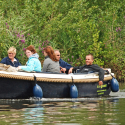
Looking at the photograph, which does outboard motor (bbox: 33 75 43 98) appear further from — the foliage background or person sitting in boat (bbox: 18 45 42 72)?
the foliage background

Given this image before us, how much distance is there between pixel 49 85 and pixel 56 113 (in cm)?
298

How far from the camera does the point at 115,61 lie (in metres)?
20.3

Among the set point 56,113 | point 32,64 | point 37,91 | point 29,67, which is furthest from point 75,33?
point 56,113

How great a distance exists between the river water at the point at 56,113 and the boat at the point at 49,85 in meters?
0.25

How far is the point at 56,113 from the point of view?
29.9 feet

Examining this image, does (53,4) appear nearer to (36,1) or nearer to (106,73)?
(36,1)

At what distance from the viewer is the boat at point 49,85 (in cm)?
1135

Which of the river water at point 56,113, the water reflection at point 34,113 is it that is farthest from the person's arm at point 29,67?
the water reflection at point 34,113

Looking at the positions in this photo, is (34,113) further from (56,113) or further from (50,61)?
(50,61)

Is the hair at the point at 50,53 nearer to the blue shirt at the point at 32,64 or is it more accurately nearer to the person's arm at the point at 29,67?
the blue shirt at the point at 32,64

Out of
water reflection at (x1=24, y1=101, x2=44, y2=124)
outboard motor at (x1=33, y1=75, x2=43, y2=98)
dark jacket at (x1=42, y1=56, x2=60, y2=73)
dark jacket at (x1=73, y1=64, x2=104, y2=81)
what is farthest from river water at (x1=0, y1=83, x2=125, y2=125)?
dark jacket at (x1=73, y1=64, x2=104, y2=81)

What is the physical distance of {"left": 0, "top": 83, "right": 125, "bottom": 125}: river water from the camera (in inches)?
314

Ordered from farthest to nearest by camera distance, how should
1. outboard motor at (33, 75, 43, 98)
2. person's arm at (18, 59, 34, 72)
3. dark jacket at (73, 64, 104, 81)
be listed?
dark jacket at (73, 64, 104, 81)
person's arm at (18, 59, 34, 72)
outboard motor at (33, 75, 43, 98)

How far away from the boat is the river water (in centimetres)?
25
